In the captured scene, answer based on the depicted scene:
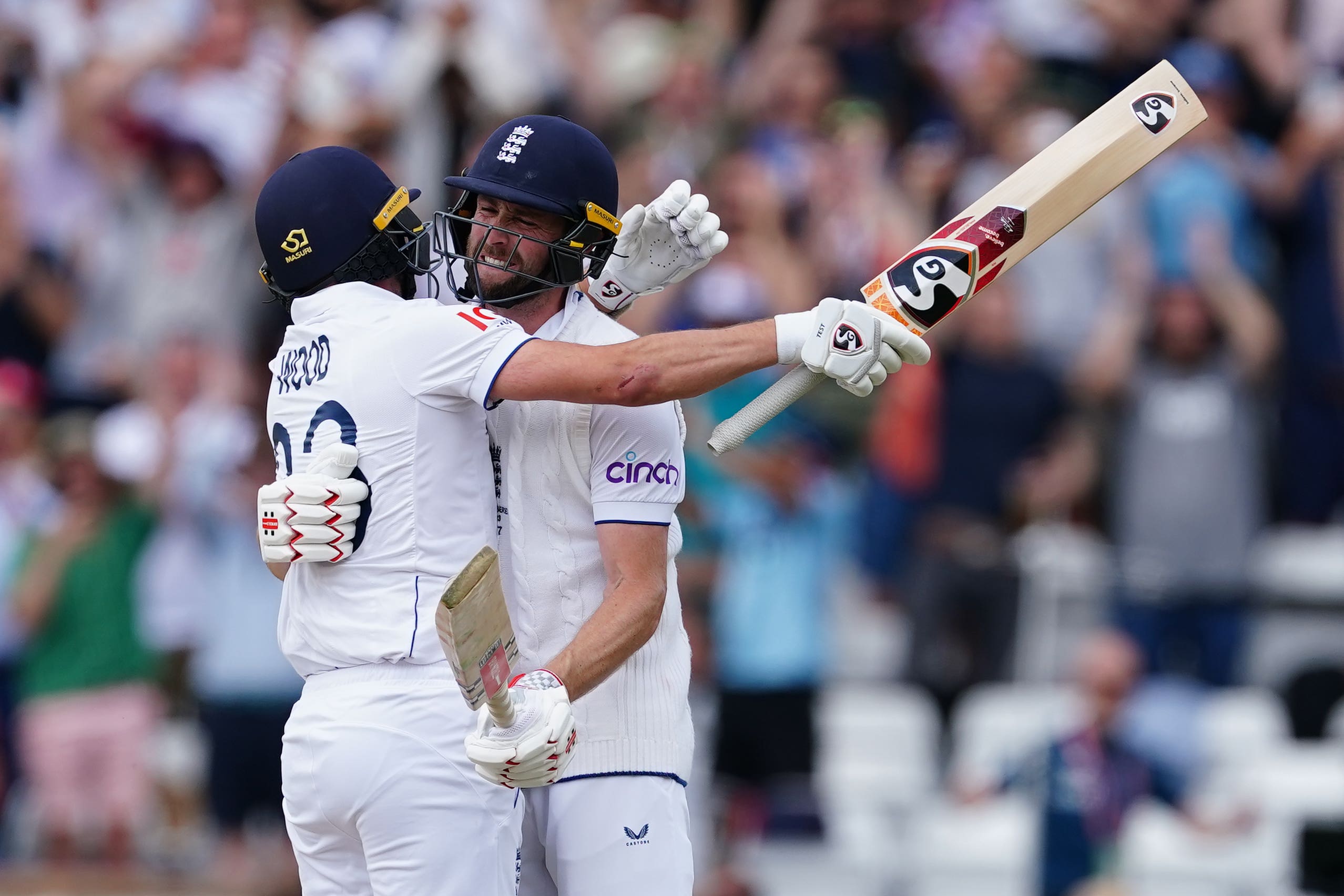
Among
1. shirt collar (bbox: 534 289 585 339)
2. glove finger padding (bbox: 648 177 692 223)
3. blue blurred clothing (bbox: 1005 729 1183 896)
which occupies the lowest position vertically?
blue blurred clothing (bbox: 1005 729 1183 896)

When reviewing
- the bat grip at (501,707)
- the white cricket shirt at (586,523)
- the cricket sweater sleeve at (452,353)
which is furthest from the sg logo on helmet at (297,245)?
the bat grip at (501,707)

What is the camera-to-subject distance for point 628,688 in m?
4.82

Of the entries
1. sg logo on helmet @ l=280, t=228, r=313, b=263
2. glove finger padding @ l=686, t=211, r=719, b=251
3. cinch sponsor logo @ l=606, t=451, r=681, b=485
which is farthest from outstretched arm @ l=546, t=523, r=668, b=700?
sg logo on helmet @ l=280, t=228, r=313, b=263

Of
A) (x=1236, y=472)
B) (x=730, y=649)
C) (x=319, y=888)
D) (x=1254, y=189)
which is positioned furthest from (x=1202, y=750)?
(x=319, y=888)

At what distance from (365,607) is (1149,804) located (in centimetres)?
544

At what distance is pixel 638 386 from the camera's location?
4.53 m

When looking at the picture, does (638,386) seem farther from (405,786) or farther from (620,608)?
(405,786)

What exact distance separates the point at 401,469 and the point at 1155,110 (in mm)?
2265

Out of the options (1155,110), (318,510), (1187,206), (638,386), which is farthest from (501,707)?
(1187,206)

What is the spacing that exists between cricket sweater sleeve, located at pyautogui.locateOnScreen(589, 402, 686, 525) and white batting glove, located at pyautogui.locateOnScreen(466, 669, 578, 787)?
52 cm

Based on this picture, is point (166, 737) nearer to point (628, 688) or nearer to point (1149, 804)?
point (1149, 804)

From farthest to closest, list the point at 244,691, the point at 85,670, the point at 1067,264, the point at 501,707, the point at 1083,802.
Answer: the point at 1067,264 < the point at 85,670 < the point at 244,691 < the point at 1083,802 < the point at 501,707

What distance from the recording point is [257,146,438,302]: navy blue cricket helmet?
475 centimetres

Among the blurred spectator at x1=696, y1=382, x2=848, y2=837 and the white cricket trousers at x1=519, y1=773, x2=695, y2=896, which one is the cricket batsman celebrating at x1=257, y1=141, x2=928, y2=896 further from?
the blurred spectator at x1=696, y1=382, x2=848, y2=837
